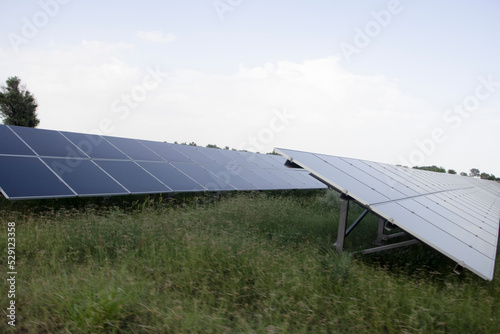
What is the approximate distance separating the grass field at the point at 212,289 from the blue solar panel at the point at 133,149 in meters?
5.75

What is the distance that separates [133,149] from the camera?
41.4 ft

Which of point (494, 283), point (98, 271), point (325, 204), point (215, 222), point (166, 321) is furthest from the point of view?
point (325, 204)

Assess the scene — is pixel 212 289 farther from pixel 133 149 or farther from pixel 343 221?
pixel 133 149

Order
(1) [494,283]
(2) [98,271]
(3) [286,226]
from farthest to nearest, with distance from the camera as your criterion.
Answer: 1. (3) [286,226]
2. (1) [494,283]
3. (2) [98,271]

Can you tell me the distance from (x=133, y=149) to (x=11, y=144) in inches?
160

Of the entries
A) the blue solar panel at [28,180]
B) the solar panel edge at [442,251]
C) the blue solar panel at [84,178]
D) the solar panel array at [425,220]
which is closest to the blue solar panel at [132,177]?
the blue solar panel at [84,178]

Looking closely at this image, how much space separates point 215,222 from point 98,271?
327cm

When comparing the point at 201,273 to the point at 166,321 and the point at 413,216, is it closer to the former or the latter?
the point at 166,321

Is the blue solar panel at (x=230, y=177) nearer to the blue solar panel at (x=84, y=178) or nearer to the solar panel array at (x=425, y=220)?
the blue solar panel at (x=84, y=178)

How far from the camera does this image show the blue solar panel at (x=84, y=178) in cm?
847

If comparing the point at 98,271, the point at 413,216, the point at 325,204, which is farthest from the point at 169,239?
the point at 325,204

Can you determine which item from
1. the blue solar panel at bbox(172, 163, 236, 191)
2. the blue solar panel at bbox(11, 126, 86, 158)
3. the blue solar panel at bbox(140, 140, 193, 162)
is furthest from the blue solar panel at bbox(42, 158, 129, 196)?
the blue solar panel at bbox(140, 140, 193, 162)

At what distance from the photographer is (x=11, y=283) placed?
4.04 meters

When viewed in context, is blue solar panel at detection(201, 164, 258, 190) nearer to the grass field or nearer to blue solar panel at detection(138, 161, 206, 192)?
blue solar panel at detection(138, 161, 206, 192)
